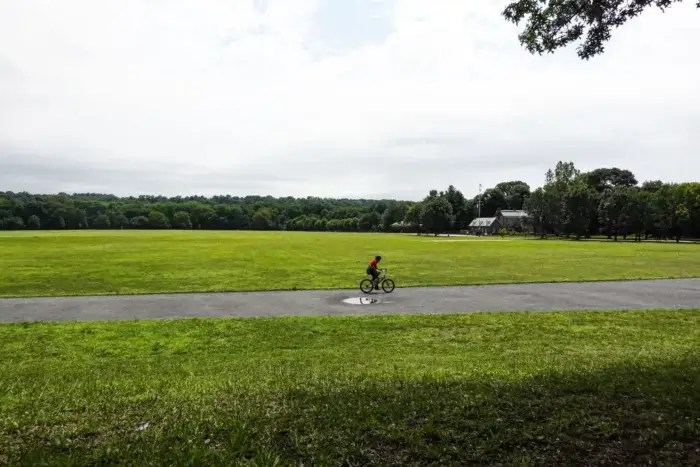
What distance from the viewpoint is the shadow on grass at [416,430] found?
16.0 ft

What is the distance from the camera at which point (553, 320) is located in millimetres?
17234

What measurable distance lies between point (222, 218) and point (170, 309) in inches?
6981

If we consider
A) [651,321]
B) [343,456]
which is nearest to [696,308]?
[651,321]

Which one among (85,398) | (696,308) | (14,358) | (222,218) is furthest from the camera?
(222,218)

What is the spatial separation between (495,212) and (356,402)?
180750 millimetres

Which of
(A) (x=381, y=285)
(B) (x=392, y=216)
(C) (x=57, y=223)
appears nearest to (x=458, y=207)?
(B) (x=392, y=216)

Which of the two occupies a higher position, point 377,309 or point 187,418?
point 187,418

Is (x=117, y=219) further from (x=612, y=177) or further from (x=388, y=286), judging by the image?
(x=388, y=286)

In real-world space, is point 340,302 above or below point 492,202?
below

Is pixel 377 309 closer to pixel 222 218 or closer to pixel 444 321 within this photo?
pixel 444 321

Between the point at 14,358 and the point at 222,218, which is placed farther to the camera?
the point at 222,218

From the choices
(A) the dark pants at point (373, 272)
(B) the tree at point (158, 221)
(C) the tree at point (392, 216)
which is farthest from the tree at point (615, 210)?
(B) the tree at point (158, 221)

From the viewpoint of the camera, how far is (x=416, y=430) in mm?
5469

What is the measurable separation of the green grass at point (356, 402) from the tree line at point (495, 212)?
104 metres
